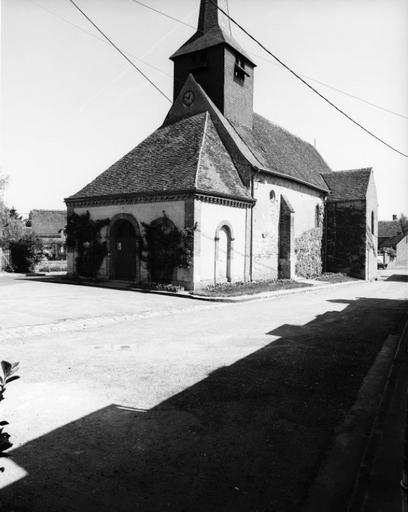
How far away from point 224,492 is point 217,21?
25860 millimetres

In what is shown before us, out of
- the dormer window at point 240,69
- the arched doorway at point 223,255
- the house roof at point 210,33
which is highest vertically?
the house roof at point 210,33

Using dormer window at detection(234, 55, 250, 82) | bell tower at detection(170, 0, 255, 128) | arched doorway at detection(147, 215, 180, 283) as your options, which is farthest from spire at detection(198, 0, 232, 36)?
arched doorway at detection(147, 215, 180, 283)

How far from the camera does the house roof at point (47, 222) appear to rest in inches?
2120

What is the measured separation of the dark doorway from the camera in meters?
19.7

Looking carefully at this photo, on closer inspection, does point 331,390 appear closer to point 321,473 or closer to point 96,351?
point 321,473

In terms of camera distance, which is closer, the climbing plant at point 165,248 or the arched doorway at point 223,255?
the climbing plant at point 165,248

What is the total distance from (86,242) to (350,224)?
19.4 metres

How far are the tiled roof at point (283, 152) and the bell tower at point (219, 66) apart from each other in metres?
1.37

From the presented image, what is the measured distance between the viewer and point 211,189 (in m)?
17.8

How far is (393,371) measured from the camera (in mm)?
6086

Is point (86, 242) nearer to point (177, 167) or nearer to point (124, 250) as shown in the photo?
point (124, 250)

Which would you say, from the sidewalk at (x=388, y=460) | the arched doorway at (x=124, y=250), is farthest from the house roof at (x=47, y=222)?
the sidewalk at (x=388, y=460)

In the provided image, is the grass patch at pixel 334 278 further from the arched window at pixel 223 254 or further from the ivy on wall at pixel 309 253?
the arched window at pixel 223 254

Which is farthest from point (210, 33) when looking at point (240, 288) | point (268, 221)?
point (240, 288)
